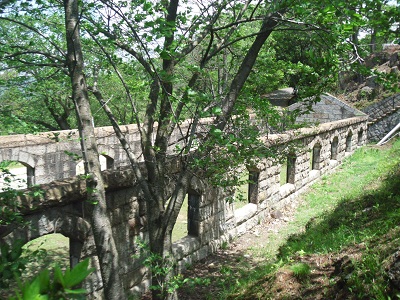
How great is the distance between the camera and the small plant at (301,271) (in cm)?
391

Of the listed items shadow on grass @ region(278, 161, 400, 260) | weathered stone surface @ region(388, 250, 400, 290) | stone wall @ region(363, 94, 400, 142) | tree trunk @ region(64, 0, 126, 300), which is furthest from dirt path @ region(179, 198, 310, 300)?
stone wall @ region(363, 94, 400, 142)

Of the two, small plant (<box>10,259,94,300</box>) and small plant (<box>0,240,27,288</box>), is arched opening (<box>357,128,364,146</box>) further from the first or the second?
small plant (<box>10,259,94,300</box>)

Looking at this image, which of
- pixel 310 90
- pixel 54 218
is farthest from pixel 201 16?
pixel 54 218

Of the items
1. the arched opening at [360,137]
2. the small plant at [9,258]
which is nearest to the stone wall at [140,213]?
the small plant at [9,258]

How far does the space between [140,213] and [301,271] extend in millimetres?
2883

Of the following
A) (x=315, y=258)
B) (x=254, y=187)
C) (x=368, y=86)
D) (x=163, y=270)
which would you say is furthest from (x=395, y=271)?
(x=368, y=86)

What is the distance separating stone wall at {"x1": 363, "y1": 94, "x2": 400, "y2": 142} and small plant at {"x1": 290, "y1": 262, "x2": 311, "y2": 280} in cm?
1880

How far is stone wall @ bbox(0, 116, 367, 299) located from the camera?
4371mm

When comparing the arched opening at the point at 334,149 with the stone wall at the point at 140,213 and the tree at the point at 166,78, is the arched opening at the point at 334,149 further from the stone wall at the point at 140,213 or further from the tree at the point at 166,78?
the tree at the point at 166,78

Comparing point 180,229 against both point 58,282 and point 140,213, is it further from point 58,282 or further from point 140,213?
point 58,282

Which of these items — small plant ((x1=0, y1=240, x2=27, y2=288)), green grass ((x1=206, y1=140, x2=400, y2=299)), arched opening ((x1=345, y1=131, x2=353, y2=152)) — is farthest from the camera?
arched opening ((x1=345, y1=131, x2=353, y2=152))

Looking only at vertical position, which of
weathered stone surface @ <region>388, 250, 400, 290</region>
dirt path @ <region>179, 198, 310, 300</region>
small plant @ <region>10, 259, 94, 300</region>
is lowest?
dirt path @ <region>179, 198, 310, 300</region>

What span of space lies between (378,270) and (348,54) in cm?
303

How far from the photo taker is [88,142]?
150 inches
